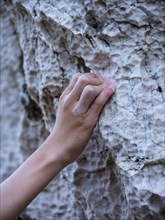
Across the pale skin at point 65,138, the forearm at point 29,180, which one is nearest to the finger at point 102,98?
the pale skin at point 65,138

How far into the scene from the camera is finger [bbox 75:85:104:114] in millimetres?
741

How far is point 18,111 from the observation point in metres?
1.25

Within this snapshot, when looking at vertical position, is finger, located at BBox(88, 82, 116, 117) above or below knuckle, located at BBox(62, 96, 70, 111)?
below

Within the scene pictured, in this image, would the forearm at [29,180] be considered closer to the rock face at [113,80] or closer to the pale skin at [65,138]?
the pale skin at [65,138]

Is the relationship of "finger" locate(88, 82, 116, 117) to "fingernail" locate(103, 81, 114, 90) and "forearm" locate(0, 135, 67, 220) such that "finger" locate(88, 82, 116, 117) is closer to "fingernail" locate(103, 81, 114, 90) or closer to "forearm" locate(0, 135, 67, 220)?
"fingernail" locate(103, 81, 114, 90)

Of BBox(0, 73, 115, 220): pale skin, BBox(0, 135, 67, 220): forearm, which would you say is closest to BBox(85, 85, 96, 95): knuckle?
BBox(0, 73, 115, 220): pale skin

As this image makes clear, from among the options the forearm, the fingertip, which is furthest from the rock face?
the forearm

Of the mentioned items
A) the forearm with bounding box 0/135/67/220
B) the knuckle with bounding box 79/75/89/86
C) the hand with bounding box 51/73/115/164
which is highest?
the knuckle with bounding box 79/75/89/86

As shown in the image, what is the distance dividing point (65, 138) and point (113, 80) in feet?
0.51

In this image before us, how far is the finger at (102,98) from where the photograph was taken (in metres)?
0.77

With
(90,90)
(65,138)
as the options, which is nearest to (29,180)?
(65,138)

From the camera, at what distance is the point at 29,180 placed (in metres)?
0.73

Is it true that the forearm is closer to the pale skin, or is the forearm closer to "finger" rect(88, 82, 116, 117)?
the pale skin

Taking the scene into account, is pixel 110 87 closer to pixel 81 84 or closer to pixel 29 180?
pixel 81 84
